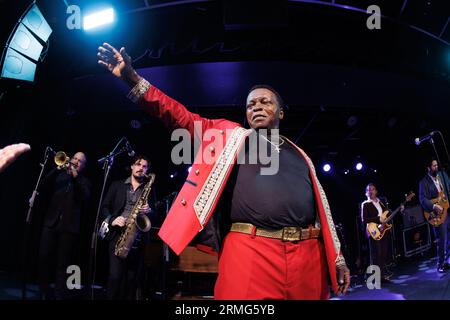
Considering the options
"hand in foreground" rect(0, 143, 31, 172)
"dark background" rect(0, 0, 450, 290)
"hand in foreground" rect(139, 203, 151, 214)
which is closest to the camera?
"hand in foreground" rect(0, 143, 31, 172)

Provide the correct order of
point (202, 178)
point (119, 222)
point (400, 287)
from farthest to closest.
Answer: point (400, 287) → point (119, 222) → point (202, 178)

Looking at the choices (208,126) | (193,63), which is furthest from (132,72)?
(193,63)

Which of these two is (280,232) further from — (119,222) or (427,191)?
(427,191)

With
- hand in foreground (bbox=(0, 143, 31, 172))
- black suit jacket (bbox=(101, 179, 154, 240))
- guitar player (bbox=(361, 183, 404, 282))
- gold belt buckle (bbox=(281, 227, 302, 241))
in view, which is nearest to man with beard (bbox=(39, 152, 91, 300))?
black suit jacket (bbox=(101, 179, 154, 240))

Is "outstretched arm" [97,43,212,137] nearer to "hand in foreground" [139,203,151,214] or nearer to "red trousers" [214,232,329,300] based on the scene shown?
"red trousers" [214,232,329,300]

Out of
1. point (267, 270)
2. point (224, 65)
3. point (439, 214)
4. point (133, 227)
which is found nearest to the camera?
point (267, 270)

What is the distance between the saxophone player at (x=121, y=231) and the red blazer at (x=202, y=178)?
268 centimetres

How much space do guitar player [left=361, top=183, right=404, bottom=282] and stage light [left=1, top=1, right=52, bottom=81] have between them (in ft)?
27.5

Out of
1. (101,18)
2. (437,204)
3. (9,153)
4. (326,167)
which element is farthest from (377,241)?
(9,153)

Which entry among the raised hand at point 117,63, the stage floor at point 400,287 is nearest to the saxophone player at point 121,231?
the stage floor at point 400,287

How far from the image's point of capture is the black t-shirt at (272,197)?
2273mm

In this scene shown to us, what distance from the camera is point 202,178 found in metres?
2.29

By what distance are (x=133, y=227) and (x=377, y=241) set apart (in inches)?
258

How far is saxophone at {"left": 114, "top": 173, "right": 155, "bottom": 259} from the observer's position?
4.54 m
